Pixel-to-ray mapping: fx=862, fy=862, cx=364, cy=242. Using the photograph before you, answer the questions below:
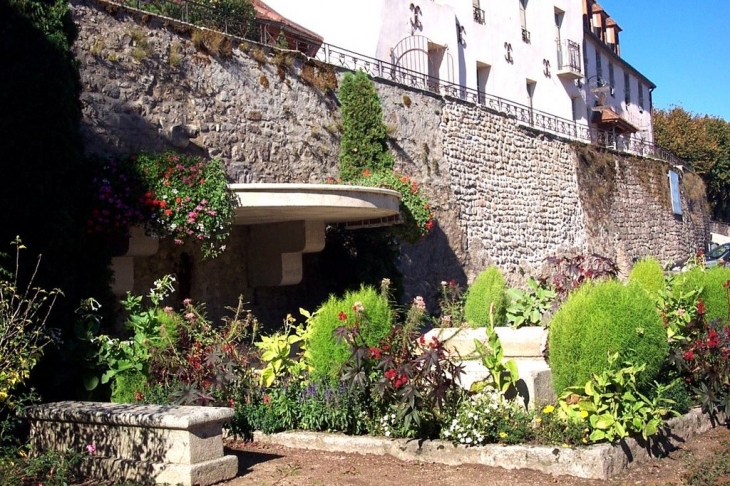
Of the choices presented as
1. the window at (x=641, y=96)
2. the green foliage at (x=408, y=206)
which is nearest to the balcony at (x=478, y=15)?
the green foliage at (x=408, y=206)

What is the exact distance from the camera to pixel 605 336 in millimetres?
7410

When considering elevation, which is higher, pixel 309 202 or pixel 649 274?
pixel 309 202

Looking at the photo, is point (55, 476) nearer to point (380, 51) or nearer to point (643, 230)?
point (380, 51)

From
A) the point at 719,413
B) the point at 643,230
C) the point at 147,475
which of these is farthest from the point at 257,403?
the point at 643,230

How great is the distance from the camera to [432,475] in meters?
6.80

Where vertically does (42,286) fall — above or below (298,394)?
above

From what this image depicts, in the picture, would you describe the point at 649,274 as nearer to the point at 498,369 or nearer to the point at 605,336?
the point at 605,336

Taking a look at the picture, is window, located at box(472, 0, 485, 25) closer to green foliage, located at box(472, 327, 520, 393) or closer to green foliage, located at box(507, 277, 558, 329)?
green foliage, located at box(507, 277, 558, 329)

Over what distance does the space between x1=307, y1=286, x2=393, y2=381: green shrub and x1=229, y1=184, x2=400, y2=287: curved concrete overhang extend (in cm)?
307

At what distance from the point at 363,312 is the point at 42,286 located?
12.2ft

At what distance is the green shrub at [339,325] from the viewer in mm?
8047

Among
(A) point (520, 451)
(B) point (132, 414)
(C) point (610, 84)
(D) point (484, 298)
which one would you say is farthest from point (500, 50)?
(B) point (132, 414)

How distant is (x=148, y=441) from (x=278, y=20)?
14.5m

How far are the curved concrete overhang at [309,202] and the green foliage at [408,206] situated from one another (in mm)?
1082
